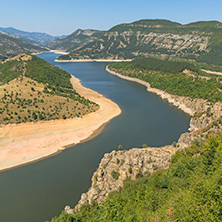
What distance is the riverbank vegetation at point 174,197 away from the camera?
2222 centimetres

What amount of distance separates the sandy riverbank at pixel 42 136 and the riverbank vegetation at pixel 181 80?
4776 centimetres

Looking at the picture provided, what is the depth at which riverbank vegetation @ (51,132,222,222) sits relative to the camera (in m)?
22.2

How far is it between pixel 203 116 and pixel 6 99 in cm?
9720

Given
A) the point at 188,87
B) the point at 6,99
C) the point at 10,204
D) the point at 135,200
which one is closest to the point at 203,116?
the point at 188,87

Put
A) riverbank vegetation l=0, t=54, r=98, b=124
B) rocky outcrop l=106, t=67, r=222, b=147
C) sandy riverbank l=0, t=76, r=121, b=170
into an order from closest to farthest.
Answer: rocky outcrop l=106, t=67, r=222, b=147
sandy riverbank l=0, t=76, r=121, b=170
riverbank vegetation l=0, t=54, r=98, b=124

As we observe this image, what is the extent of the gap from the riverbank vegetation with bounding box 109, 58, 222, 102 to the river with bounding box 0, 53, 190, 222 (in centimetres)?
1657

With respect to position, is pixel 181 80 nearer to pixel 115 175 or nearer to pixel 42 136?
pixel 42 136

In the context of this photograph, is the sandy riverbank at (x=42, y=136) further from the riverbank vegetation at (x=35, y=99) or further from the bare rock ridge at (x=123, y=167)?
the bare rock ridge at (x=123, y=167)

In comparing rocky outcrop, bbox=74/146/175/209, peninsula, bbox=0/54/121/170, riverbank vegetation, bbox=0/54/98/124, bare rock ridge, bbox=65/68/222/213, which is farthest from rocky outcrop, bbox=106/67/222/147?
riverbank vegetation, bbox=0/54/98/124

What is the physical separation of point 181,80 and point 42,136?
333ft

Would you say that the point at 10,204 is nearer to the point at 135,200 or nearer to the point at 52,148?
the point at 52,148

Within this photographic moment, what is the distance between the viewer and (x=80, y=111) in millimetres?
100812

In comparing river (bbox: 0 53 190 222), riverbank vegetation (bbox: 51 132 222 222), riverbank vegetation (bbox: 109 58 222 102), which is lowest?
river (bbox: 0 53 190 222)

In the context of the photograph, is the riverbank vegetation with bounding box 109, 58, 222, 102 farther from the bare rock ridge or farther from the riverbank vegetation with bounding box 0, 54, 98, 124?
the riverbank vegetation with bounding box 0, 54, 98, 124
